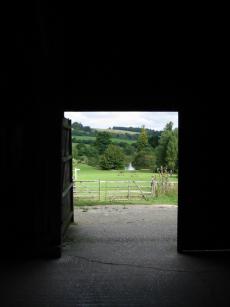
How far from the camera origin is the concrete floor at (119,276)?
16.6ft

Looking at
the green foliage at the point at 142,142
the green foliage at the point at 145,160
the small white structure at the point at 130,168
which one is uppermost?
the green foliage at the point at 142,142

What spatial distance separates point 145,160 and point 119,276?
27.3 metres

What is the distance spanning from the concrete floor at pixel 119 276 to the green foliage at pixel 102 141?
30367 mm

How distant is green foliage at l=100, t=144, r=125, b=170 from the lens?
32.8 m

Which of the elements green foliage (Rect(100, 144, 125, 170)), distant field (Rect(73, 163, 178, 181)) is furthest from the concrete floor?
green foliage (Rect(100, 144, 125, 170))

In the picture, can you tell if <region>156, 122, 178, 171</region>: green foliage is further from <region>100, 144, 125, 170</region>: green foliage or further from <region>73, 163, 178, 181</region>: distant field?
<region>100, 144, 125, 170</region>: green foliage

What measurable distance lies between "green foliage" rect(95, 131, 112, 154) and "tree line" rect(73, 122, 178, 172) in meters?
0.14

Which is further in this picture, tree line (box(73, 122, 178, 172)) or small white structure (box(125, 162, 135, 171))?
small white structure (box(125, 162, 135, 171))

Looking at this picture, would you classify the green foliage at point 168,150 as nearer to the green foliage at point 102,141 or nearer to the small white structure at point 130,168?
the small white structure at point 130,168

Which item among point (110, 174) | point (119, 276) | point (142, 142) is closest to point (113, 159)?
point (110, 174)

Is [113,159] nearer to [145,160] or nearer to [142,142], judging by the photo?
[145,160]

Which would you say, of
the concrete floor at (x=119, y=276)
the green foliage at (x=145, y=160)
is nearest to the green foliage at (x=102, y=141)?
the green foliage at (x=145, y=160)
